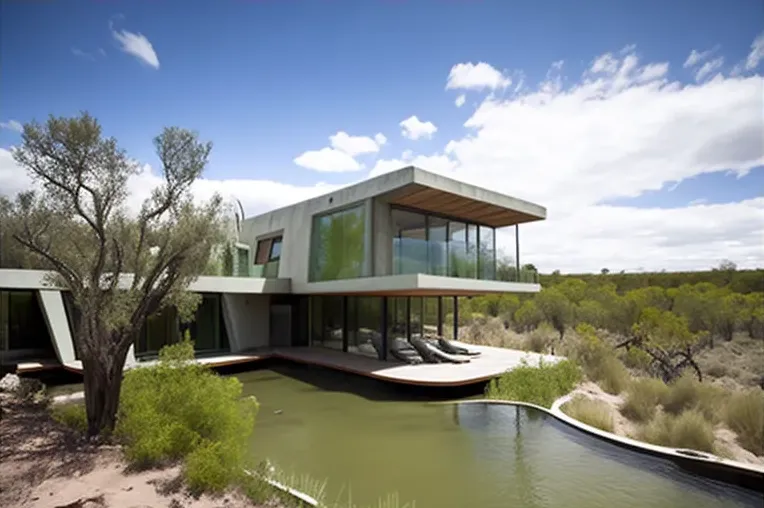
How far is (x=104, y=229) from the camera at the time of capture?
7051mm

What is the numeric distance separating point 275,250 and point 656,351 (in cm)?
1457

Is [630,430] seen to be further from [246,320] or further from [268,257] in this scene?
[268,257]

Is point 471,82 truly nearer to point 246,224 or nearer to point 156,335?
point 156,335

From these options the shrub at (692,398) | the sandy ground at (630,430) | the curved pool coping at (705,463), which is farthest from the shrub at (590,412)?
the shrub at (692,398)

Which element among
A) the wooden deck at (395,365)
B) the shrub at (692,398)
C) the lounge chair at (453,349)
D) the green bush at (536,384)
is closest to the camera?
the shrub at (692,398)

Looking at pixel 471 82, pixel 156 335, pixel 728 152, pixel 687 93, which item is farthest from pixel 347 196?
pixel 728 152

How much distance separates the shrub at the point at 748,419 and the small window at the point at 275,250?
15205 mm

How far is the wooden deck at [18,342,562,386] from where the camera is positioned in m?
10.7

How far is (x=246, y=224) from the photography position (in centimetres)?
2141

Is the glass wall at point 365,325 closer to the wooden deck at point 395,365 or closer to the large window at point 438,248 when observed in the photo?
the wooden deck at point 395,365

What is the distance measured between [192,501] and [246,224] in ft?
58.1

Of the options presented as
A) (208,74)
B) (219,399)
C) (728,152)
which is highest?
(208,74)

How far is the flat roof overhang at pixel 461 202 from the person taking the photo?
1174 centimetres

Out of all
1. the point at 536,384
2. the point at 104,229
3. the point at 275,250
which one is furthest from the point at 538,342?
the point at 104,229
